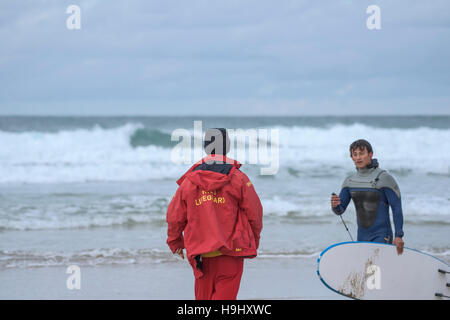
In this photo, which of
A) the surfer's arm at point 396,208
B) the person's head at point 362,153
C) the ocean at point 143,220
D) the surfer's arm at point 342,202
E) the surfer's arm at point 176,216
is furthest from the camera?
the ocean at point 143,220

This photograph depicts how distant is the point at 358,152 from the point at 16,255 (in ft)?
15.4

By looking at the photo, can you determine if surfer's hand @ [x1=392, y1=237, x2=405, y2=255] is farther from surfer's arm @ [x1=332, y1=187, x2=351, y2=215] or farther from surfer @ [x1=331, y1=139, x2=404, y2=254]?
surfer's arm @ [x1=332, y1=187, x2=351, y2=215]

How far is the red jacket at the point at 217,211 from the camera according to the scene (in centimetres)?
319

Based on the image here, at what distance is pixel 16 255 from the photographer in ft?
22.0

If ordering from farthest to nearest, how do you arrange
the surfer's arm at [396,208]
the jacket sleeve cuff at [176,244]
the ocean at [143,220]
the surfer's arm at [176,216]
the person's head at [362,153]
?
the ocean at [143,220] → the person's head at [362,153] → the surfer's arm at [396,208] → the jacket sleeve cuff at [176,244] → the surfer's arm at [176,216]

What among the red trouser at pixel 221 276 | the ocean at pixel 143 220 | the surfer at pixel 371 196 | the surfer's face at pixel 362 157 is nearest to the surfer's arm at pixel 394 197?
the surfer at pixel 371 196

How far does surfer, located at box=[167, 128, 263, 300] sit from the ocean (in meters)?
1.91

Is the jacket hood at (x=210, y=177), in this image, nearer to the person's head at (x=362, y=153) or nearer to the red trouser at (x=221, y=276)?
the red trouser at (x=221, y=276)

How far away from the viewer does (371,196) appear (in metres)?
3.84

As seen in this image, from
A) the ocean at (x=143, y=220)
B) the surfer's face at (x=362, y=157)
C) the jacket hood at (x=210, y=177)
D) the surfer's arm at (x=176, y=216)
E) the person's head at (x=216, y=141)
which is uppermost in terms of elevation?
the person's head at (x=216, y=141)

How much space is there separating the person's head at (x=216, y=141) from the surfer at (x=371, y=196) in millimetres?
1074
